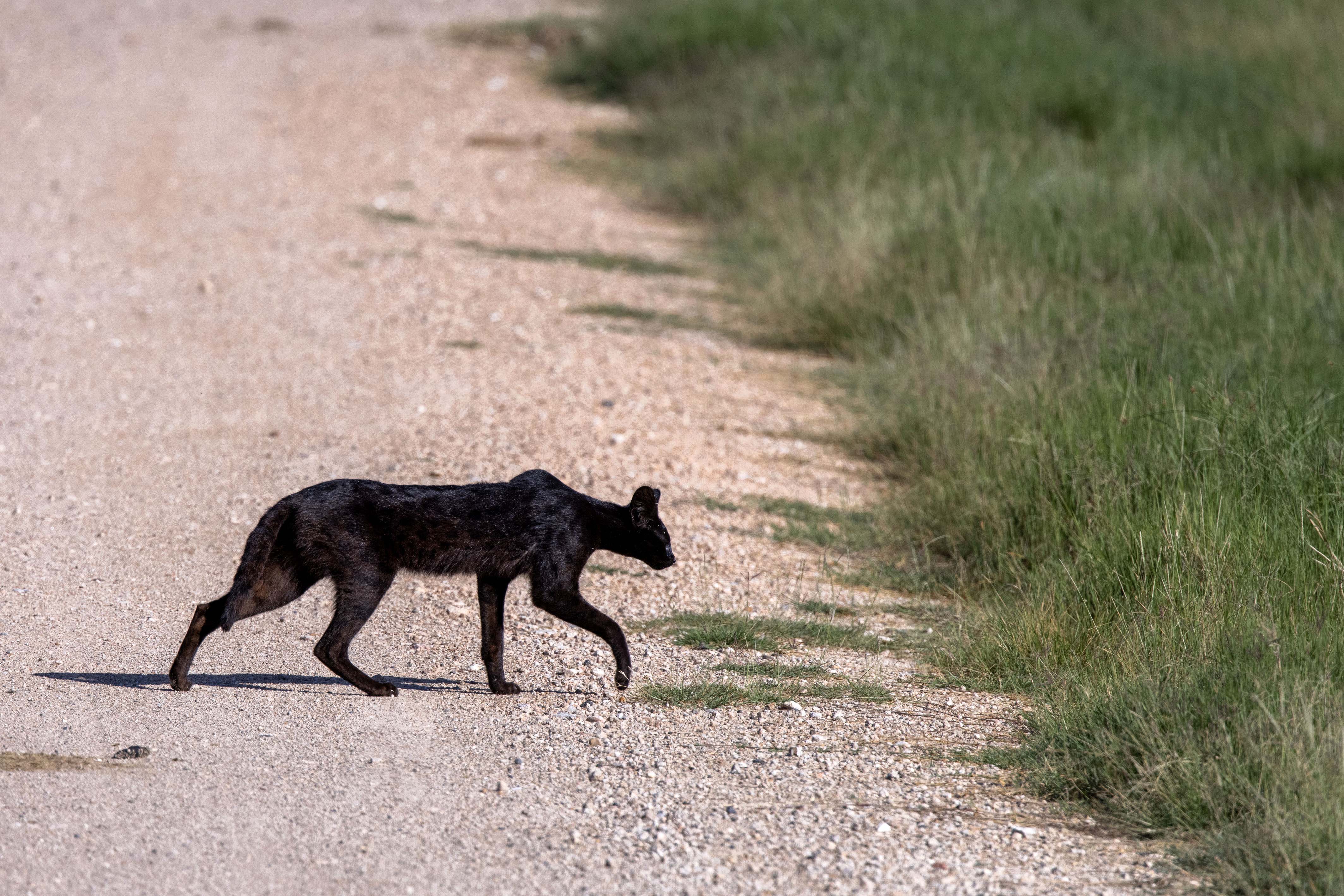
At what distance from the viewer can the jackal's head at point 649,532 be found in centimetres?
538

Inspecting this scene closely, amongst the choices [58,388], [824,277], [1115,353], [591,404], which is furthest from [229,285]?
[1115,353]

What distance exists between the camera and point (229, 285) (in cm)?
1039

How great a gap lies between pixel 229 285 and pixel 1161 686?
7.63 metres

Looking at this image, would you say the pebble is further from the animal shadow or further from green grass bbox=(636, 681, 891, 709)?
green grass bbox=(636, 681, 891, 709)

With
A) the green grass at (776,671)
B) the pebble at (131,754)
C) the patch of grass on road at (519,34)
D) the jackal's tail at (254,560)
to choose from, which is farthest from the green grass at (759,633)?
the patch of grass on road at (519,34)

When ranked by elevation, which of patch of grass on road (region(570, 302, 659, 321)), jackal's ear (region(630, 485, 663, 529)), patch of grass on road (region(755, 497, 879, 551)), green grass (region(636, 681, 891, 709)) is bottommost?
patch of grass on road (region(755, 497, 879, 551))

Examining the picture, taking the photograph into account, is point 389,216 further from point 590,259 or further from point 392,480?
point 392,480

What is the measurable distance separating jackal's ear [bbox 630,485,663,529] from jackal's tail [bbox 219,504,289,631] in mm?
1208

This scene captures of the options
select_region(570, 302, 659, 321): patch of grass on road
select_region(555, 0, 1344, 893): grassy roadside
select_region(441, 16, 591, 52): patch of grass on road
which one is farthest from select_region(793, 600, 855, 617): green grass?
select_region(441, 16, 591, 52): patch of grass on road

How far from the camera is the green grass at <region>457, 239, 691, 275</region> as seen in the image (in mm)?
11578

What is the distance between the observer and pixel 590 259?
11.7 m

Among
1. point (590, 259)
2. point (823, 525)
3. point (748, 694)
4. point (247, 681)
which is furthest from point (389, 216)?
point (748, 694)

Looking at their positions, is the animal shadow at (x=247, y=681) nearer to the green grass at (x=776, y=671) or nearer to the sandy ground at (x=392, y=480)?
the sandy ground at (x=392, y=480)

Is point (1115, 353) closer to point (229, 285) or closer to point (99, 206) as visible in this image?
point (229, 285)
